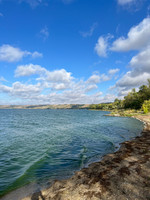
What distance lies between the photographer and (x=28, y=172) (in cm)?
1387

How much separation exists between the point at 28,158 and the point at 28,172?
A: 4769mm

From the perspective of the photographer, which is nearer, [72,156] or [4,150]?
[72,156]

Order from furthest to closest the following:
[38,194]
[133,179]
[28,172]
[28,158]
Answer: [28,158] → [28,172] → [133,179] → [38,194]

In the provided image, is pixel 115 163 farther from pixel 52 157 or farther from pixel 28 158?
→ pixel 28 158

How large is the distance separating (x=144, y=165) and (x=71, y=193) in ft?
27.4

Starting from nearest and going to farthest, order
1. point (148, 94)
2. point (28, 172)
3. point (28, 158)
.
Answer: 1. point (28, 172)
2. point (28, 158)
3. point (148, 94)

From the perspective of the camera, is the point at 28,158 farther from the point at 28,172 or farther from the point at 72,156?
the point at 72,156

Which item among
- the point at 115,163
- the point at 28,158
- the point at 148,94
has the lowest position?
the point at 28,158

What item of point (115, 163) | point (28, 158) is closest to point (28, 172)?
point (28, 158)

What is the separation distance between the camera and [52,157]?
18.3 meters

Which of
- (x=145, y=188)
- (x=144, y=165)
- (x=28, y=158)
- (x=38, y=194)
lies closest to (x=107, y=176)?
(x=145, y=188)

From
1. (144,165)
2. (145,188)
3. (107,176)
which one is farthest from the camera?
(144,165)

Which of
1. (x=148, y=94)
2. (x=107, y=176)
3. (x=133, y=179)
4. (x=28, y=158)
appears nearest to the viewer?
(x=133, y=179)

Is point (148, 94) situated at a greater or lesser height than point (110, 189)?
greater
